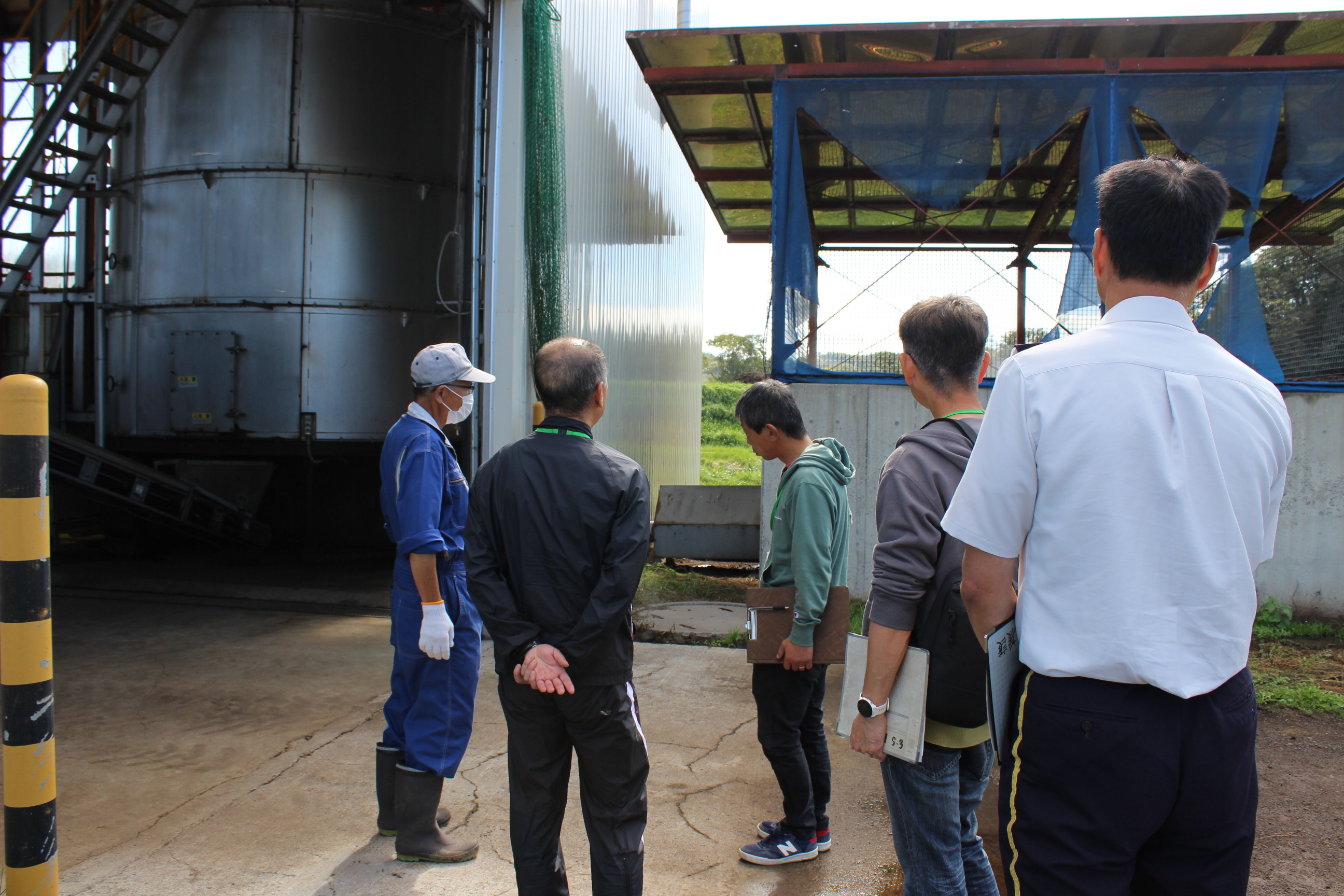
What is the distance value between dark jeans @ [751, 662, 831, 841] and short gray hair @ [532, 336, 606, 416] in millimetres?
1159

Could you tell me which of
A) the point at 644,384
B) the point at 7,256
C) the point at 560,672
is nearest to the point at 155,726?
the point at 560,672

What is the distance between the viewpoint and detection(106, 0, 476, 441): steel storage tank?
8219 mm

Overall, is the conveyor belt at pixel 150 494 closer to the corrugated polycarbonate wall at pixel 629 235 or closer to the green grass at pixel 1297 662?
the corrugated polycarbonate wall at pixel 629 235

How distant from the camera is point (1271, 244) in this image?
8609 millimetres

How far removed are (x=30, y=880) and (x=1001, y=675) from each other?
2326mm

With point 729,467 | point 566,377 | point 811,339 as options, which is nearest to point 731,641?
point 811,339

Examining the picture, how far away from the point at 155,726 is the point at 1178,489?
15.6 feet

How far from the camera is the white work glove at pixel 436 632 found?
300 centimetres

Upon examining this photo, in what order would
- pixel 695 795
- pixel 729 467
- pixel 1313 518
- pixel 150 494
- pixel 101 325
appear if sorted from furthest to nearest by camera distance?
pixel 729 467, pixel 101 325, pixel 150 494, pixel 1313 518, pixel 695 795

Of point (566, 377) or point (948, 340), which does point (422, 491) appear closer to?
point (566, 377)

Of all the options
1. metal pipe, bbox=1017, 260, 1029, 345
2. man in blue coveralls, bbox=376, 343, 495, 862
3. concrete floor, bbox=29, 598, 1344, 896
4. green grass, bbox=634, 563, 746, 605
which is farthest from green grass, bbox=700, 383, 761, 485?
man in blue coveralls, bbox=376, 343, 495, 862

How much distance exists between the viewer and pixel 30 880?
7.02ft

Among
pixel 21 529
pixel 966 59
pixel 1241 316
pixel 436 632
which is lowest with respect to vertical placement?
pixel 436 632

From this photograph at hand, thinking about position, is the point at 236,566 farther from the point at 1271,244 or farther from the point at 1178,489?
the point at 1271,244
